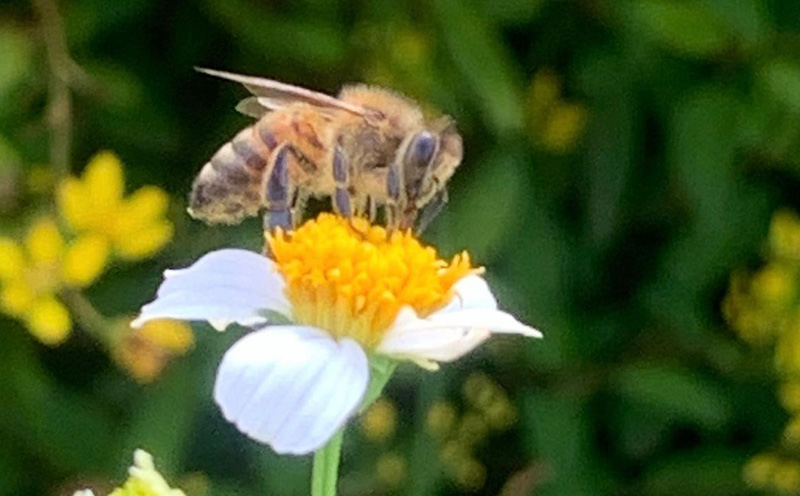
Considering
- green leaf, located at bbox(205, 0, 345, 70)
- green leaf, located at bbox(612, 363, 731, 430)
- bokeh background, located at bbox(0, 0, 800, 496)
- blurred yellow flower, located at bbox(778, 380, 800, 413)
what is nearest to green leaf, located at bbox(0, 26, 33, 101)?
bokeh background, located at bbox(0, 0, 800, 496)

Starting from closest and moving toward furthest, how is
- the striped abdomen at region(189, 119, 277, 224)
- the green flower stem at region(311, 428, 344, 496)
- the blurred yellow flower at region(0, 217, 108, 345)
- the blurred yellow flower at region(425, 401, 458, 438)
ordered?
the green flower stem at region(311, 428, 344, 496)
the striped abdomen at region(189, 119, 277, 224)
the blurred yellow flower at region(0, 217, 108, 345)
the blurred yellow flower at region(425, 401, 458, 438)

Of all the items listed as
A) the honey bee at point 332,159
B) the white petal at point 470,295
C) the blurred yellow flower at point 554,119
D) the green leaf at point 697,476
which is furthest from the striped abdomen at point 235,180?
the green leaf at point 697,476

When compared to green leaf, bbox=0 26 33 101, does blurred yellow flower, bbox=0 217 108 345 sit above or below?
below

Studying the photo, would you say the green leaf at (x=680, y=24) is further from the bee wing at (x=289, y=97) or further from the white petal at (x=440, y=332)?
the white petal at (x=440, y=332)

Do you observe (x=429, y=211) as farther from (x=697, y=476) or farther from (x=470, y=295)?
(x=697, y=476)

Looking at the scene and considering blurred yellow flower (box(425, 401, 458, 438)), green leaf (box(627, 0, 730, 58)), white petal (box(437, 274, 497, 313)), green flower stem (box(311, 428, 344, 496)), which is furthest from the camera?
blurred yellow flower (box(425, 401, 458, 438))

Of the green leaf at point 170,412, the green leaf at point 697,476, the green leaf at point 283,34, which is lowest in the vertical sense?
the green leaf at point 697,476

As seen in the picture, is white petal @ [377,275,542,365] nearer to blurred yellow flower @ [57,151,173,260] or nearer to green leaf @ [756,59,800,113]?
blurred yellow flower @ [57,151,173,260]

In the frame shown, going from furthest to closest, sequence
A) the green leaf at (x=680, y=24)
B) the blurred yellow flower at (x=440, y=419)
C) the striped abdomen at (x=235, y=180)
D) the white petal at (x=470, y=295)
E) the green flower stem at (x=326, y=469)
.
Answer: the blurred yellow flower at (x=440, y=419)
the green leaf at (x=680, y=24)
the striped abdomen at (x=235, y=180)
the white petal at (x=470, y=295)
the green flower stem at (x=326, y=469)
